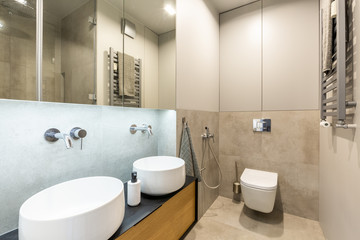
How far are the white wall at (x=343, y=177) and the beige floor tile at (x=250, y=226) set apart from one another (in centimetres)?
22

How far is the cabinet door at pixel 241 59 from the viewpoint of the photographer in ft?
6.88

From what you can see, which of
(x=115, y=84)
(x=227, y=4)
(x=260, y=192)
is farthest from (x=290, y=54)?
(x=115, y=84)

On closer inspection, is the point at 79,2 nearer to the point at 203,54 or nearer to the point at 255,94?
the point at 203,54

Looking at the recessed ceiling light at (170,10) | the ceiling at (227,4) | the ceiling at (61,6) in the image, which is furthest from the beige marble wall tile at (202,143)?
the ceiling at (227,4)

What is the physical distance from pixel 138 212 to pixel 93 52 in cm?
103

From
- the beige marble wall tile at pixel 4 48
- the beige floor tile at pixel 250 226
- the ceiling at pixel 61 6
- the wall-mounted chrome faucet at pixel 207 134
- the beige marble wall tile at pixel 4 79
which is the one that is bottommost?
the beige floor tile at pixel 250 226

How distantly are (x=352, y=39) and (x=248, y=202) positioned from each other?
1.59 meters

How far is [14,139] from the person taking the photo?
2.68 feet

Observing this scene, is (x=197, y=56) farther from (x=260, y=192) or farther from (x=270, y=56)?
(x=260, y=192)

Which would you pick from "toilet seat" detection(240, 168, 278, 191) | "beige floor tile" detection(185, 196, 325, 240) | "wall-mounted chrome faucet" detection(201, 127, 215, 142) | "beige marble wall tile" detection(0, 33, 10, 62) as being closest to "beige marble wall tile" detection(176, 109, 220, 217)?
"wall-mounted chrome faucet" detection(201, 127, 215, 142)

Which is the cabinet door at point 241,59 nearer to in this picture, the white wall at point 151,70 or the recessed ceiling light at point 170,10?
the recessed ceiling light at point 170,10

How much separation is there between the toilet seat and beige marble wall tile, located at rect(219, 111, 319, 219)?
0.68 feet

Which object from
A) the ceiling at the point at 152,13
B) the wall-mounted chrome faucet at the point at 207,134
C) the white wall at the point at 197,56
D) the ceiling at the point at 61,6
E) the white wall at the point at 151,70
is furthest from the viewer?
the wall-mounted chrome faucet at the point at 207,134

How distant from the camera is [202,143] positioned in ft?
6.36
